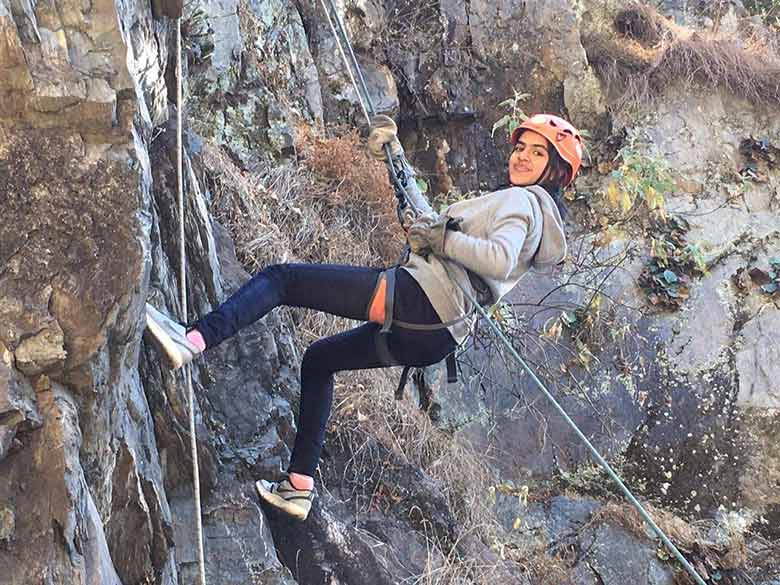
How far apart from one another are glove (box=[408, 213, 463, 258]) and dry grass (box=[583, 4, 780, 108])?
467 cm

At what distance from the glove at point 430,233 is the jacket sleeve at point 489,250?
3cm

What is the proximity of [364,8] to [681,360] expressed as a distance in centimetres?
369

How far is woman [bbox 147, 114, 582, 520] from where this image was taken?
2.84 meters

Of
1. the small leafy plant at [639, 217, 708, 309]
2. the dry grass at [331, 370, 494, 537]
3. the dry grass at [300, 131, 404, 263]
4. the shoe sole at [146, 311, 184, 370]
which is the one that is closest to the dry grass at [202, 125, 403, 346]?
the dry grass at [300, 131, 404, 263]

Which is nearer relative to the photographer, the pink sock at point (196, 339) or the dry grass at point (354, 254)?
the pink sock at point (196, 339)

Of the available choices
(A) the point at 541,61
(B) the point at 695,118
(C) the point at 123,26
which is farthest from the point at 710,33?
(C) the point at 123,26

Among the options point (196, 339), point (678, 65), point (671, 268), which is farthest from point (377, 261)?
point (678, 65)

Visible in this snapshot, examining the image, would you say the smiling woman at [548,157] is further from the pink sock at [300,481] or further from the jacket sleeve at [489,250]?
the pink sock at [300,481]

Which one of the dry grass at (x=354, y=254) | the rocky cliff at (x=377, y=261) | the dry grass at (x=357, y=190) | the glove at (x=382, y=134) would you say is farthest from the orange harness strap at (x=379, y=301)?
the dry grass at (x=357, y=190)

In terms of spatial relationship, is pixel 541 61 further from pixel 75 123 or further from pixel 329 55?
pixel 75 123

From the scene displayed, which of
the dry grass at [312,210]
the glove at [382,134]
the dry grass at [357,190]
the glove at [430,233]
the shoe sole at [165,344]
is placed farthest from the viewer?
the dry grass at [357,190]

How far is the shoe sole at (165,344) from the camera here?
251 cm

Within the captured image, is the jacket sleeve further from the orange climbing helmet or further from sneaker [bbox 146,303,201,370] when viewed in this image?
sneaker [bbox 146,303,201,370]

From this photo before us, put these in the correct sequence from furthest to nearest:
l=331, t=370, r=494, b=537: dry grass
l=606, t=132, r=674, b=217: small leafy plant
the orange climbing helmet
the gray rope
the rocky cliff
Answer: l=606, t=132, r=674, b=217: small leafy plant
l=331, t=370, r=494, b=537: dry grass
the orange climbing helmet
the gray rope
the rocky cliff
